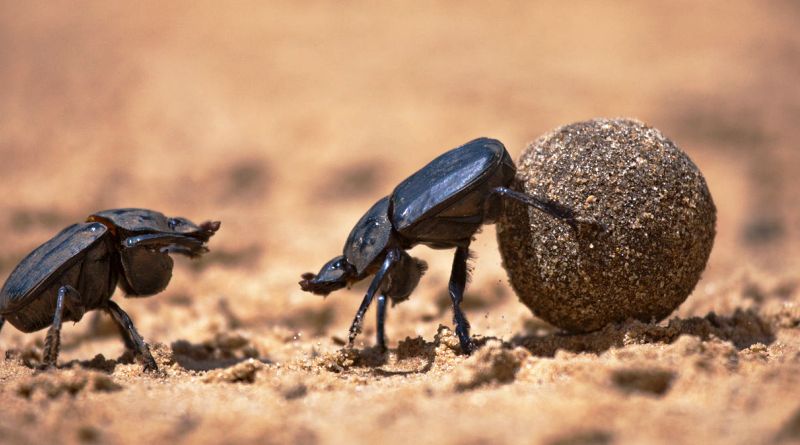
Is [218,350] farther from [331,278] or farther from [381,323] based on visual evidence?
[381,323]

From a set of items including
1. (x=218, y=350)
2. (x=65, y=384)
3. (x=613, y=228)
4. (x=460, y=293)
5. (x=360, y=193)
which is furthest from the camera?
(x=360, y=193)

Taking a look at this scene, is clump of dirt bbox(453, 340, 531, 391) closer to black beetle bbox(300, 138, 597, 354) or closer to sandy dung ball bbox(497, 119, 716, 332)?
black beetle bbox(300, 138, 597, 354)

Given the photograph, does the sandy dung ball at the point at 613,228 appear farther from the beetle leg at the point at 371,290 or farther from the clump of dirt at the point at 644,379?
the clump of dirt at the point at 644,379

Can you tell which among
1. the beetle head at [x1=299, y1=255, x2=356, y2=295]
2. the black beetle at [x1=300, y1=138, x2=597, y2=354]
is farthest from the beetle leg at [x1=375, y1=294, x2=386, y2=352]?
the beetle head at [x1=299, y1=255, x2=356, y2=295]

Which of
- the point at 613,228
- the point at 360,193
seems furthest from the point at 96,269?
the point at 360,193

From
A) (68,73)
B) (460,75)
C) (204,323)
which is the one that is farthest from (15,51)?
(204,323)

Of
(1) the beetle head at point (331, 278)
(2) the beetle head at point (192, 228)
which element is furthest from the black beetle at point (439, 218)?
(2) the beetle head at point (192, 228)

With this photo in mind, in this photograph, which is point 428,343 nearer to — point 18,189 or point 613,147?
point 613,147
